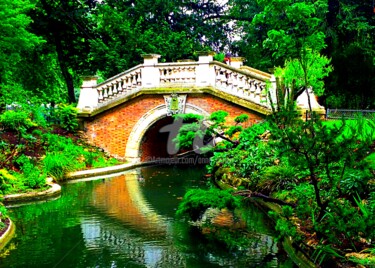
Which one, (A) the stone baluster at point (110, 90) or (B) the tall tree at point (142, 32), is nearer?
(A) the stone baluster at point (110, 90)

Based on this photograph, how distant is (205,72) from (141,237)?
28.7 feet

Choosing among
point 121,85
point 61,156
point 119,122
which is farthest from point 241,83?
point 61,156

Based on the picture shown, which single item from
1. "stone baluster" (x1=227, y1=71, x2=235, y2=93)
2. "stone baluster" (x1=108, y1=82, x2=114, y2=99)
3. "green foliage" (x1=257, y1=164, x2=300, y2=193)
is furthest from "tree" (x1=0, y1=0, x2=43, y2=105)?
"green foliage" (x1=257, y1=164, x2=300, y2=193)

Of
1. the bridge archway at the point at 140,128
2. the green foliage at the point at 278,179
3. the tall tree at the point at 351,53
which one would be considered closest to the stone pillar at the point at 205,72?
the bridge archway at the point at 140,128

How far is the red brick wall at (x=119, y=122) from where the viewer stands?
635 inches

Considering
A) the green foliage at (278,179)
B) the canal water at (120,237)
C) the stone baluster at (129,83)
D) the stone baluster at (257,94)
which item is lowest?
the canal water at (120,237)

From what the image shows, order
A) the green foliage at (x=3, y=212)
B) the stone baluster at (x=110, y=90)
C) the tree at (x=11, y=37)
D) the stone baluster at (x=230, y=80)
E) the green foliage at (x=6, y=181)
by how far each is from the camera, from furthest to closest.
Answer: the stone baluster at (x=110, y=90) < the tree at (x=11, y=37) < the stone baluster at (x=230, y=80) < the green foliage at (x=6, y=181) < the green foliage at (x=3, y=212)

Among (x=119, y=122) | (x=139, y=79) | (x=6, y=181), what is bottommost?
(x=6, y=181)

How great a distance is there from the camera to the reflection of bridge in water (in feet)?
20.9

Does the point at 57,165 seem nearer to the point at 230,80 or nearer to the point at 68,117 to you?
the point at 68,117

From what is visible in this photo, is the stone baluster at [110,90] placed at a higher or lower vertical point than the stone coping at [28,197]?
higher

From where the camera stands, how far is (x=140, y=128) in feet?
54.0

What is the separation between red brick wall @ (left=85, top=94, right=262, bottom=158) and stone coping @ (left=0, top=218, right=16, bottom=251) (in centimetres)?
878

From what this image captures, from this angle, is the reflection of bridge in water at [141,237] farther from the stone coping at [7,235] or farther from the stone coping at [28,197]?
the stone coping at [7,235]
